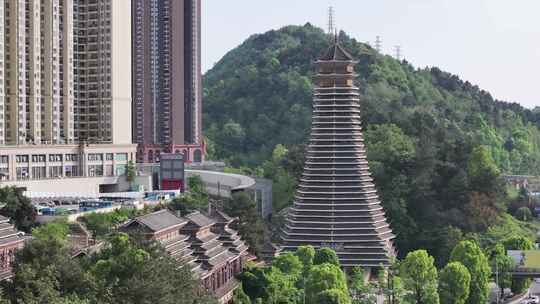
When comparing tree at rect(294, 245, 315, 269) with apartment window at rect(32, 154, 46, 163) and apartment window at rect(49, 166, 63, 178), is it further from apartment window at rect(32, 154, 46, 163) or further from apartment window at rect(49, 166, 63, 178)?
apartment window at rect(49, 166, 63, 178)

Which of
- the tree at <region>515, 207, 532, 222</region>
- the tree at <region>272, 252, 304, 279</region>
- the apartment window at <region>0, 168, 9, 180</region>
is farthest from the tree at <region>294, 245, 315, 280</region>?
the tree at <region>515, 207, 532, 222</region>

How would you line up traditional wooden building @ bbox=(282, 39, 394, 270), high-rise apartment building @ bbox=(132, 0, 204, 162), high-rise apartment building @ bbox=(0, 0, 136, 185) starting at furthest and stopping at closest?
high-rise apartment building @ bbox=(132, 0, 204, 162) → high-rise apartment building @ bbox=(0, 0, 136, 185) → traditional wooden building @ bbox=(282, 39, 394, 270)

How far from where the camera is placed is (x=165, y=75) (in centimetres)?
12112

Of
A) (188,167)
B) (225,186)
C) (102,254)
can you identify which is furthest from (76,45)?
(102,254)

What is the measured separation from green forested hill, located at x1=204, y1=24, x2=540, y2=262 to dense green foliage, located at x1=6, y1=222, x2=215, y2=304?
41659 mm

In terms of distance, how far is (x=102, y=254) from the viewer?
51.2 meters

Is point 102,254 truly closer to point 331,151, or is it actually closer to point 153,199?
point 331,151

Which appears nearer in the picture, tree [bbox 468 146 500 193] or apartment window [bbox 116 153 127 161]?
tree [bbox 468 146 500 193]

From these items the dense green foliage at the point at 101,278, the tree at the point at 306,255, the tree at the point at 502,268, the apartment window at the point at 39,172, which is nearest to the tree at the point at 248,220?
the tree at the point at 306,255

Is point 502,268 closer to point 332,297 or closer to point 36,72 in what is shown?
point 332,297

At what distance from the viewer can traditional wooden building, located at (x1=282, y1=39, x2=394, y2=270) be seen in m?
75.5

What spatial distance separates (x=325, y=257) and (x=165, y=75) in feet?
180

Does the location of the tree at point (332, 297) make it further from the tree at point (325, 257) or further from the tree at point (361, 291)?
the tree at point (325, 257)

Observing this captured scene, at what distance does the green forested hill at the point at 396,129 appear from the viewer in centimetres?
9325
